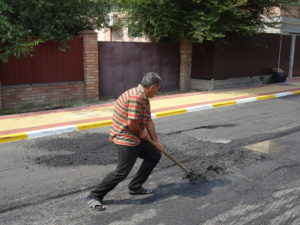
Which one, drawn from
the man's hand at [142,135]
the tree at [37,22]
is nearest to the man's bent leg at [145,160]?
the man's hand at [142,135]

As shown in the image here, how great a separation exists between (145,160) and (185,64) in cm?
1084

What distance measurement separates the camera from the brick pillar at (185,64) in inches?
579

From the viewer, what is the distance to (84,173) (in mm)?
5441

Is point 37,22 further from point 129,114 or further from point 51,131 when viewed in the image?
point 129,114

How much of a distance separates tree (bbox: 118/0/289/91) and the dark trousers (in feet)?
28.4

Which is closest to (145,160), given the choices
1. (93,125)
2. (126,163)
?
(126,163)

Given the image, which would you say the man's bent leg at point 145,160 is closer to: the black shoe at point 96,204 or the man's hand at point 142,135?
the man's hand at point 142,135

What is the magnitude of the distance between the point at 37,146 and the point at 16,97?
3958 mm

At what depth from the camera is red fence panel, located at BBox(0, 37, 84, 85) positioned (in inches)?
401

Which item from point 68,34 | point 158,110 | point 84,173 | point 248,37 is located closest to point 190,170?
point 84,173

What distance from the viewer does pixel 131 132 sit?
13.5 feet

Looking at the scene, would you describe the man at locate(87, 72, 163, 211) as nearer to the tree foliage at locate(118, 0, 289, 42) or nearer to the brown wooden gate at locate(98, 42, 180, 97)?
the brown wooden gate at locate(98, 42, 180, 97)

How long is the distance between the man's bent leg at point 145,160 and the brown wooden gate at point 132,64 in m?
8.03

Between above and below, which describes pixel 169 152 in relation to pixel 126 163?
below
